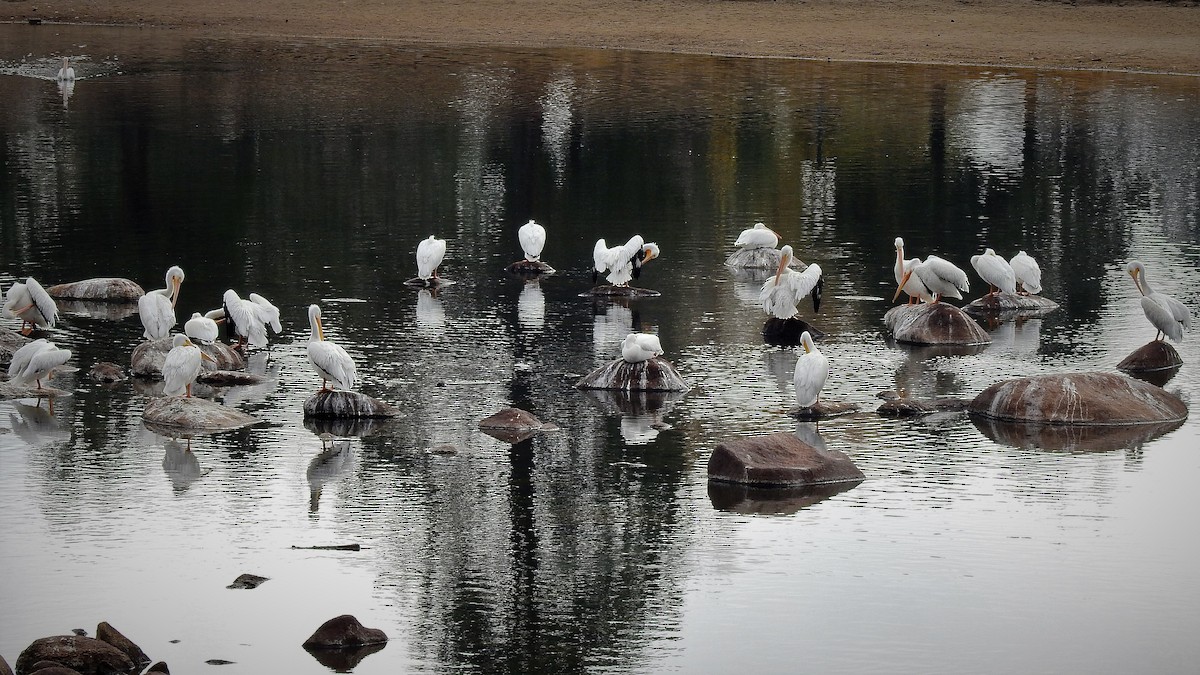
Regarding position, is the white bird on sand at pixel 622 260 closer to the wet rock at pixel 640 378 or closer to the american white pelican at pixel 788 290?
the american white pelican at pixel 788 290

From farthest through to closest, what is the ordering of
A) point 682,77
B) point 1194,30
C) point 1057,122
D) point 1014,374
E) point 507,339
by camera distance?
point 1194,30, point 682,77, point 1057,122, point 507,339, point 1014,374

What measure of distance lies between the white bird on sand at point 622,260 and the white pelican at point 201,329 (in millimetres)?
4746

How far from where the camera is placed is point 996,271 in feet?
54.6

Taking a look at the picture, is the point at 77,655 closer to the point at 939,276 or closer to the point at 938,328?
the point at 938,328

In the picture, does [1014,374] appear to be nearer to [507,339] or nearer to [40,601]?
[507,339]

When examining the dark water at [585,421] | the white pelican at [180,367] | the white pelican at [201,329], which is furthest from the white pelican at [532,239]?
the white pelican at [180,367]

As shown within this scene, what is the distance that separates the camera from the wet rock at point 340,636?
28.1 feet

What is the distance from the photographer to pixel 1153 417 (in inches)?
506

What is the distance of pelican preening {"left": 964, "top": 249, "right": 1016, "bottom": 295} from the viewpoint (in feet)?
54.5

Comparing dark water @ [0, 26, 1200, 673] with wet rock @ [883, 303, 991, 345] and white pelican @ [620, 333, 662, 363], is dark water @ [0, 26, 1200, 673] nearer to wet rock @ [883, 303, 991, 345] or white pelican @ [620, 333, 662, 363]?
wet rock @ [883, 303, 991, 345]

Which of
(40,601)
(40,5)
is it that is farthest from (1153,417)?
(40,5)

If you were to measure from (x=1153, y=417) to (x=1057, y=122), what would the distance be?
19209 millimetres

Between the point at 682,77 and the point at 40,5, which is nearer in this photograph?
the point at 682,77

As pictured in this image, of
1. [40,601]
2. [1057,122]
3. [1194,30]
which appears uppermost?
[1194,30]
